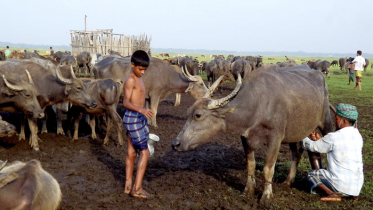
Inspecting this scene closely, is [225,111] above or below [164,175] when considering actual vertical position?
above

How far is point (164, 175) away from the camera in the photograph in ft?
18.2

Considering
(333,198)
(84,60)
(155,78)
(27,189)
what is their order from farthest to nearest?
1. (84,60)
2. (155,78)
3. (333,198)
4. (27,189)

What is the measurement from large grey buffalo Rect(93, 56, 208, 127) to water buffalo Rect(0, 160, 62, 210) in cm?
589

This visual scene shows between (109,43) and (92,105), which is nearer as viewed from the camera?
(92,105)

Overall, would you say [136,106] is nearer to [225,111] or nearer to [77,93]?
[225,111]

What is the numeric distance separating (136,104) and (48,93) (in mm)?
3832

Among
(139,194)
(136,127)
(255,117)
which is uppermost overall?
(255,117)

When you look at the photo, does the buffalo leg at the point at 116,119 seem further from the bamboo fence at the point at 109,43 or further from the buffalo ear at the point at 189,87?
the bamboo fence at the point at 109,43

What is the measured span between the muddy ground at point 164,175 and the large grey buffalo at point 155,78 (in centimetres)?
194

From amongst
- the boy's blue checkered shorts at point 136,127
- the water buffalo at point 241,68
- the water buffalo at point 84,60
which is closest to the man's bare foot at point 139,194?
the boy's blue checkered shorts at point 136,127

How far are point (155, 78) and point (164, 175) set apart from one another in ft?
15.2

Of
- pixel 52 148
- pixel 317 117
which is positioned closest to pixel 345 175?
pixel 317 117

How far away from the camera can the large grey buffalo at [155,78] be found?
9656mm

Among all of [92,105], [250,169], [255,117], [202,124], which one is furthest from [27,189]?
[92,105]
